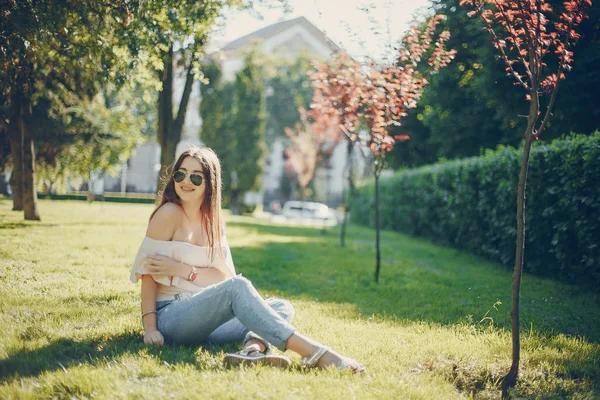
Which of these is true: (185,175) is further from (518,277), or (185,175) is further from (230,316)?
(518,277)

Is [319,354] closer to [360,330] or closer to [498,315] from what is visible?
[360,330]

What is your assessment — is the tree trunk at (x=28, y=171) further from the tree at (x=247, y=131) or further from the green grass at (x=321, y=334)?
the tree at (x=247, y=131)

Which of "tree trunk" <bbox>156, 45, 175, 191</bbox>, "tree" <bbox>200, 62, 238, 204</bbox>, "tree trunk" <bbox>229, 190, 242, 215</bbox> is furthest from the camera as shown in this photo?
"tree trunk" <bbox>229, 190, 242, 215</bbox>

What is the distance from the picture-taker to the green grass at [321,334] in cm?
303

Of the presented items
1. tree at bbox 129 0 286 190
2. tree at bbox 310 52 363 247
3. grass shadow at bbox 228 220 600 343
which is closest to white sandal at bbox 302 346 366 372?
grass shadow at bbox 228 220 600 343

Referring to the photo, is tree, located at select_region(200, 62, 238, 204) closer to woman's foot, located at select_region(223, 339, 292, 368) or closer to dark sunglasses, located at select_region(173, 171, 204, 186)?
dark sunglasses, located at select_region(173, 171, 204, 186)

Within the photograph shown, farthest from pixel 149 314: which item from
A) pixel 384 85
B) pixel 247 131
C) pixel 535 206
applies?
pixel 247 131

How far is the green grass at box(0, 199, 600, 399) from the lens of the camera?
9.93 feet

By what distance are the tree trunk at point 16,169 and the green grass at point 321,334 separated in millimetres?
4028

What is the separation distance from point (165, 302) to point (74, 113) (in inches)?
494

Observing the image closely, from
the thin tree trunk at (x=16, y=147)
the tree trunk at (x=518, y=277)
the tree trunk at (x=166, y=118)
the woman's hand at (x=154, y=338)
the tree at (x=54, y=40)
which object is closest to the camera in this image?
the tree trunk at (x=518, y=277)

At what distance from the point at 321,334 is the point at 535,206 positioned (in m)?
5.49

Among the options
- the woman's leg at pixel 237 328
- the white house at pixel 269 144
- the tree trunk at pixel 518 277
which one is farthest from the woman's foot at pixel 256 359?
the white house at pixel 269 144

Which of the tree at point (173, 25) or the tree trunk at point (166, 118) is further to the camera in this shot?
the tree trunk at point (166, 118)
